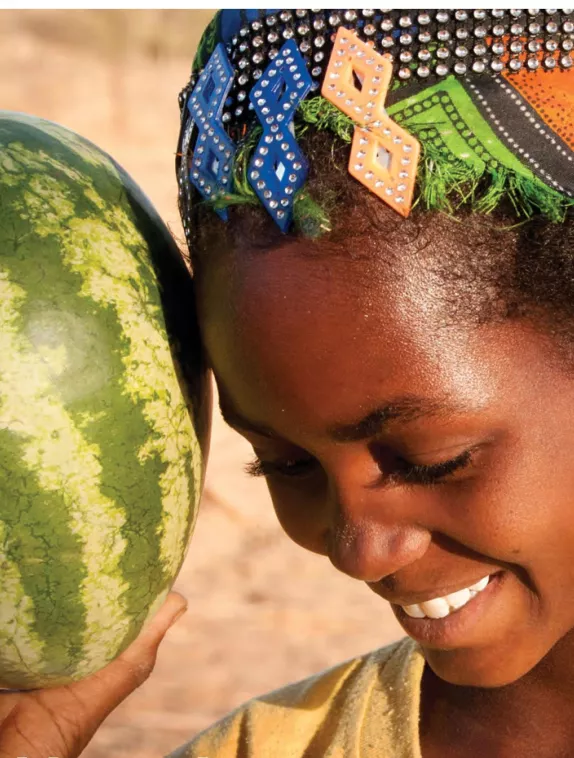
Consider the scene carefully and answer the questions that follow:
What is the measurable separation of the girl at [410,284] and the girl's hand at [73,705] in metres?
0.69

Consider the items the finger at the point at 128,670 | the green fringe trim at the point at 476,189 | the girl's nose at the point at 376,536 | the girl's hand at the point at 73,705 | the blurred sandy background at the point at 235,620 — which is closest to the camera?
the green fringe trim at the point at 476,189

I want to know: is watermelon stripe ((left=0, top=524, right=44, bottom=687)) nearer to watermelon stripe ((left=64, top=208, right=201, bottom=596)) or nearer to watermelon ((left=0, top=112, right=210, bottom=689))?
watermelon ((left=0, top=112, right=210, bottom=689))

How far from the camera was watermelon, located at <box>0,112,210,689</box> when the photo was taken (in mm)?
2014

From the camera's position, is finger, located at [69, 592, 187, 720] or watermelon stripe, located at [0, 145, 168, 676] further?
finger, located at [69, 592, 187, 720]

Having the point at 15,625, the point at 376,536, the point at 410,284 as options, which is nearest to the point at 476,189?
the point at 410,284

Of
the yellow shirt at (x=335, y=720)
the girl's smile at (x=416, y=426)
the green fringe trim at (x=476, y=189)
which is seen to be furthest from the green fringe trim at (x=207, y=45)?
the yellow shirt at (x=335, y=720)

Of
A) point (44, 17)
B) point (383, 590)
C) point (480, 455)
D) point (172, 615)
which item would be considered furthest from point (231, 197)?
point (44, 17)

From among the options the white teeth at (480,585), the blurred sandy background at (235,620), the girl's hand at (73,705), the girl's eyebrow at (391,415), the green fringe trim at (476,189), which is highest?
the green fringe trim at (476,189)

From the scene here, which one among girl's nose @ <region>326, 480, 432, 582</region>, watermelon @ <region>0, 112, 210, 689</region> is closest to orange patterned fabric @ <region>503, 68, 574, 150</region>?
girl's nose @ <region>326, 480, 432, 582</region>

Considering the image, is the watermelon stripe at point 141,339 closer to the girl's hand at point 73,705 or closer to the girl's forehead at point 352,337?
the girl's forehead at point 352,337

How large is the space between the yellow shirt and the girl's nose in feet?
2.22

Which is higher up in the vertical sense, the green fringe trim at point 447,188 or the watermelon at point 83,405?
the green fringe trim at point 447,188

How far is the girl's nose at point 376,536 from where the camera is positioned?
1.97 meters

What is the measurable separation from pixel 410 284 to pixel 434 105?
11.5 inches
